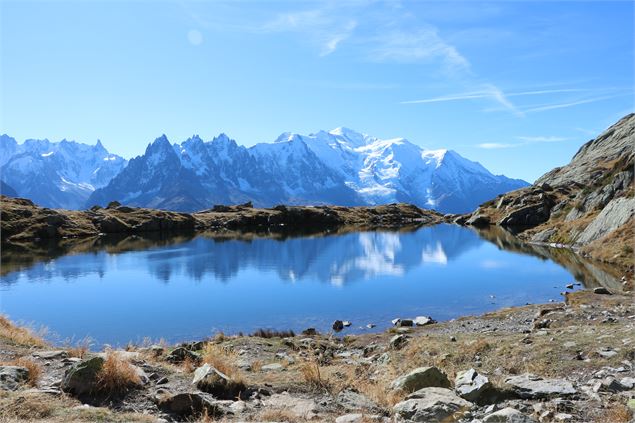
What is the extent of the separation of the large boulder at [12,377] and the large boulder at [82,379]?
3.76 ft

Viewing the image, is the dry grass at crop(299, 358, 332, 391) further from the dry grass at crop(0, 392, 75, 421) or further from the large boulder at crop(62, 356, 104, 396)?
the dry grass at crop(0, 392, 75, 421)

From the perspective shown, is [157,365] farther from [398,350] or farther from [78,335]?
[78,335]

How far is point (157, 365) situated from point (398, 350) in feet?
46.3

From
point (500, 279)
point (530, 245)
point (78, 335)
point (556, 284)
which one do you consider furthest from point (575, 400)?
point (530, 245)

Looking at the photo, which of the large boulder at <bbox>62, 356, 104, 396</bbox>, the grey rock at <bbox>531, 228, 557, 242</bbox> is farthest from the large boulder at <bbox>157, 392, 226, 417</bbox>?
the grey rock at <bbox>531, 228, 557, 242</bbox>

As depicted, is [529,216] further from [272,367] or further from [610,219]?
[272,367]

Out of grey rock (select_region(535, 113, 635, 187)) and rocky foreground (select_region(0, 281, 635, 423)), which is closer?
rocky foreground (select_region(0, 281, 635, 423))

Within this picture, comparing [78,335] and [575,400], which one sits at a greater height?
[575,400]

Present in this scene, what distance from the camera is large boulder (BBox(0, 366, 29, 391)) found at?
470 inches

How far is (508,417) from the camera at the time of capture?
35.8 ft

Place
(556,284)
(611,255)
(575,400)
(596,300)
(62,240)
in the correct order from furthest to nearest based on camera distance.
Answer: (62,240) → (611,255) → (556,284) → (596,300) → (575,400)

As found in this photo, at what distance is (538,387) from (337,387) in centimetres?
571

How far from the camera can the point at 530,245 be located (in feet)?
318

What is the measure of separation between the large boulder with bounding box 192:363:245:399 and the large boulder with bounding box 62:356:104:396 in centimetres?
271
